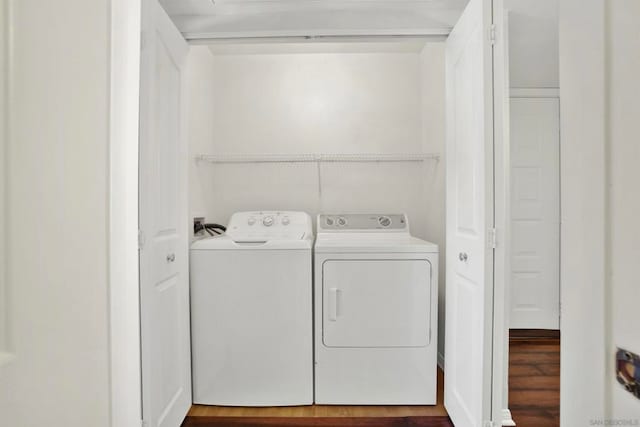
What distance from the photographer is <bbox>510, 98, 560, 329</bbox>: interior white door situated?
8.18 feet

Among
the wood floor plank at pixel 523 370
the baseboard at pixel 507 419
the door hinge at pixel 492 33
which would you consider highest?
the door hinge at pixel 492 33

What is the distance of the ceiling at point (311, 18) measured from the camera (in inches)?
70.1

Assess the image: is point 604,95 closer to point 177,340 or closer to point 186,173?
point 186,173

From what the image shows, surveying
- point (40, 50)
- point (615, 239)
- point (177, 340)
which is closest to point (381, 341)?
point (177, 340)

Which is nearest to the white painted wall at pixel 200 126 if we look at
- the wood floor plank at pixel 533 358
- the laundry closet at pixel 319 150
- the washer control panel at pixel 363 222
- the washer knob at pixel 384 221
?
the laundry closet at pixel 319 150

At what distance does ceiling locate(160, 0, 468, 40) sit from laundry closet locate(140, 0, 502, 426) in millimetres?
47

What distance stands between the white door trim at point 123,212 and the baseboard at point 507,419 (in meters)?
1.78

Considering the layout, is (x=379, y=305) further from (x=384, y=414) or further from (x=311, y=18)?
(x=311, y=18)

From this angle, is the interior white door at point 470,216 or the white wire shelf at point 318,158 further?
the white wire shelf at point 318,158

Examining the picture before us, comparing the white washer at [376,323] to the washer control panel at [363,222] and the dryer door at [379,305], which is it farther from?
the washer control panel at [363,222]

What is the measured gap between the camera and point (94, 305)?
0.53 m

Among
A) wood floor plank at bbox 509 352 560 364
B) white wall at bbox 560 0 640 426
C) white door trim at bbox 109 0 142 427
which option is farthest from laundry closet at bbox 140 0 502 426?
white wall at bbox 560 0 640 426

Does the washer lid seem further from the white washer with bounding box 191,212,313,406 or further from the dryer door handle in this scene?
the dryer door handle

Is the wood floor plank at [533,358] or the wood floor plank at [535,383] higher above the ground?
the wood floor plank at [533,358]
